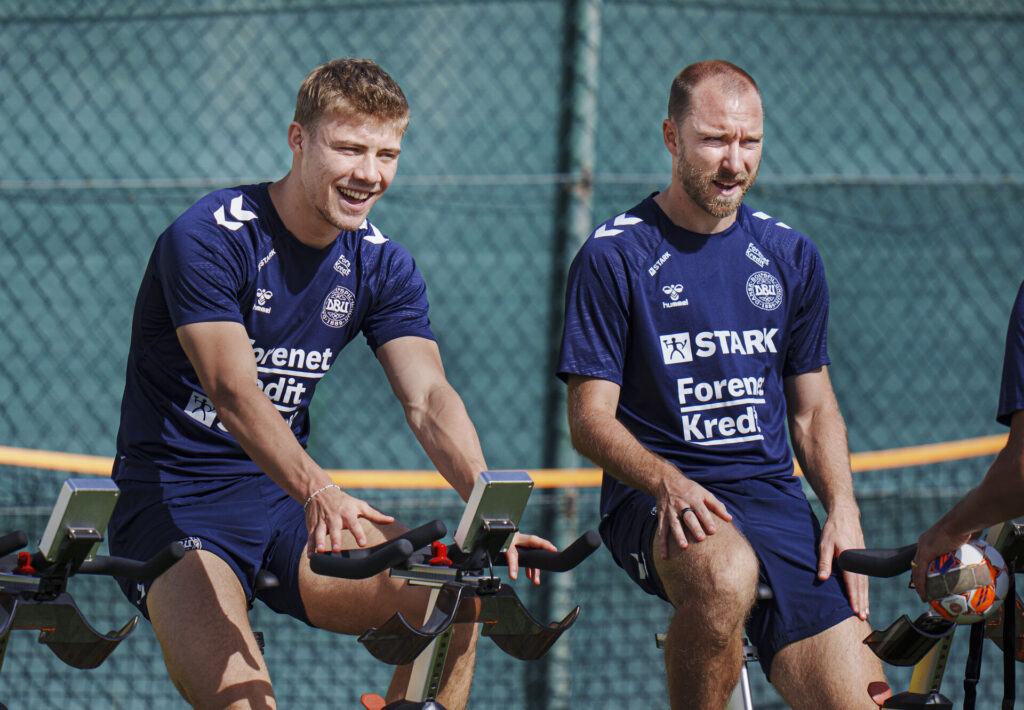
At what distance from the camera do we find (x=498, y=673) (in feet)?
16.8

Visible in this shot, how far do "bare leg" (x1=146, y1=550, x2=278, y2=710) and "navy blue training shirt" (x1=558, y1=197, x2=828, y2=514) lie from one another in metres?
0.98

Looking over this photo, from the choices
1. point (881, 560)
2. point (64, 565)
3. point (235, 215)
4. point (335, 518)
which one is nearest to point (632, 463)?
point (881, 560)

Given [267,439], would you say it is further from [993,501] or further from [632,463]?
[993,501]

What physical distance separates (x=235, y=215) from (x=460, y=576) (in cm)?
117

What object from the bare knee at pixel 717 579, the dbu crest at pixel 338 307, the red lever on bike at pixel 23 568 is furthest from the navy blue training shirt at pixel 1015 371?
the red lever on bike at pixel 23 568

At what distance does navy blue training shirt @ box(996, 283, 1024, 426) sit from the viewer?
260cm

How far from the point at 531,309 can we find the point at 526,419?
432 millimetres

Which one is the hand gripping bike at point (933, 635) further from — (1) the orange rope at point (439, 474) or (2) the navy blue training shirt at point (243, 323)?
(1) the orange rope at point (439, 474)

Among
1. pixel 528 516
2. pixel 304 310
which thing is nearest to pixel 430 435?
pixel 304 310

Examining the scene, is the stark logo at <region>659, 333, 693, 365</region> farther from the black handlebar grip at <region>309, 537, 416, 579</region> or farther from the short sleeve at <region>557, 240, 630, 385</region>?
the black handlebar grip at <region>309, 537, 416, 579</region>

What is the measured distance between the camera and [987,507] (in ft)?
8.32

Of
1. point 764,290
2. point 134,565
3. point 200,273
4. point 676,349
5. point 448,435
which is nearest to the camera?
point 134,565

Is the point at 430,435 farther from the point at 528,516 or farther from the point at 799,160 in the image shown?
the point at 799,160

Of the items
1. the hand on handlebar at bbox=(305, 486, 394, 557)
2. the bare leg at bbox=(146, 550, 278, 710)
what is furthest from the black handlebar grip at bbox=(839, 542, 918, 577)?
the bare leg at bbox=(146, 550, 278, 710)
